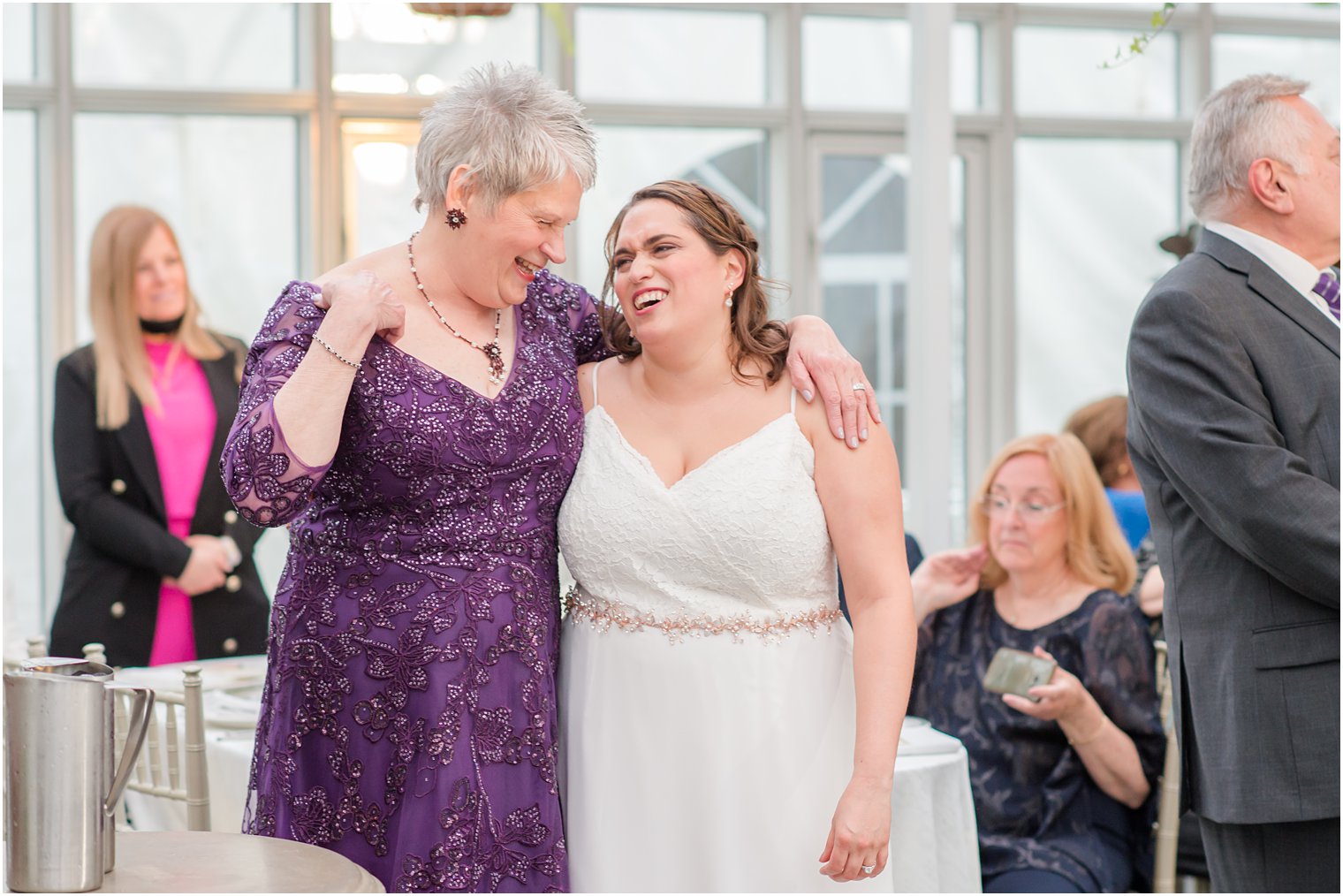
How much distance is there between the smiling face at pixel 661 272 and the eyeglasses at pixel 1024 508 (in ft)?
5.00

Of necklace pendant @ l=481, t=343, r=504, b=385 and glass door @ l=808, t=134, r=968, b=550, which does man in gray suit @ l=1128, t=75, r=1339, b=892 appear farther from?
glass door @ l=808, t=134, r=968, b=550

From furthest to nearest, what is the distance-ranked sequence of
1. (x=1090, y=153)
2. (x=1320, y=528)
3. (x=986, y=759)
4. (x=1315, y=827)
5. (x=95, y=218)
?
(x=1090, y=153), (x=95, y=218), (x=986, y=759), (x=1315, y=827), (x=1320, y=528)

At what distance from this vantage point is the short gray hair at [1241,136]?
2279 millimetres

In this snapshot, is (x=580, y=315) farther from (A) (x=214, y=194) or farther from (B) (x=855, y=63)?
(B) (x=855, y=63)

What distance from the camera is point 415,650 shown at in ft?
6.18

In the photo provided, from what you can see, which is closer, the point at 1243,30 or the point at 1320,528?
the point at 1320,528

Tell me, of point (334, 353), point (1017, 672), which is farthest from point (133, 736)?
point (1017, 672)

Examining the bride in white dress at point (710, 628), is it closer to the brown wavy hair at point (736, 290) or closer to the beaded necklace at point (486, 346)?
the brown wavy hair at point (736, 290)

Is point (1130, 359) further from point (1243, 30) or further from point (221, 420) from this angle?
point (1243, 30)

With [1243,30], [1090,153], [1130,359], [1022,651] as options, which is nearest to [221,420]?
[1022,651]

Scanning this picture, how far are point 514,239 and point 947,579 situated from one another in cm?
173

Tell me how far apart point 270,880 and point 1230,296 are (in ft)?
5.29

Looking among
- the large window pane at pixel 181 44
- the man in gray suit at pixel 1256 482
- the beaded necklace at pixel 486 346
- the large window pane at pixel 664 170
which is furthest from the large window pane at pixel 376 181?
the man in gray suit at pixel 1256 482

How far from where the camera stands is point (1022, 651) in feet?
10.5
